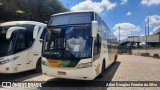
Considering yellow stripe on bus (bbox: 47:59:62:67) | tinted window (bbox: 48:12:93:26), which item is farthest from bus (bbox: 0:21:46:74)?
yellow stripe on bus (bbox: 47:59:62:67)

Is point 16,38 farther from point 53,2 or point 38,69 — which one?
point 53,2

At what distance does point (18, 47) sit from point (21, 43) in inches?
15.2

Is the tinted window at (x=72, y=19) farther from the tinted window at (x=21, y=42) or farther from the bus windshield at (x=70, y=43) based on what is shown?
the tinted window at (x=21, y=42)

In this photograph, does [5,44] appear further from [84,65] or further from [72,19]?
[84,65]

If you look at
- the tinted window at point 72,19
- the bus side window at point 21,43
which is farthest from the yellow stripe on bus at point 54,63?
the bus side window at point 21,43

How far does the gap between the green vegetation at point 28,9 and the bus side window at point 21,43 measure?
19.6ft

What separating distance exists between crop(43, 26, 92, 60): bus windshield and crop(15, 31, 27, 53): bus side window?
1.97 metres

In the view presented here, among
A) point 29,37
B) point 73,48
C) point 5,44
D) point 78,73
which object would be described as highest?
point 29,37

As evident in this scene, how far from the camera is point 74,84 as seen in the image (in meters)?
9.63

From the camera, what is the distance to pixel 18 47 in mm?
10609

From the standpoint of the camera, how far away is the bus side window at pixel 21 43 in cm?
1058

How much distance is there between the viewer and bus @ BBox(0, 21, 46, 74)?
1001cm

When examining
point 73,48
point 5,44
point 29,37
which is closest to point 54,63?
point 73,48

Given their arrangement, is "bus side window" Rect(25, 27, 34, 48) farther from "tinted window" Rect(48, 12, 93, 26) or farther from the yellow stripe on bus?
the yellow stripe on bus
